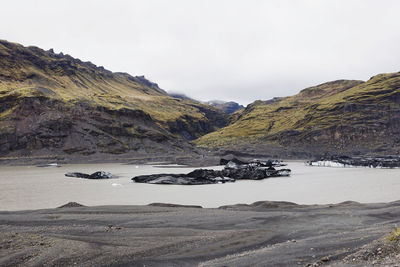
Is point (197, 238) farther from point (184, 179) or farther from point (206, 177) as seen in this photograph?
point (206, 177)

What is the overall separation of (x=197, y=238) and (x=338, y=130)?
4244 inches

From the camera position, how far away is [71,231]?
13.7 meters

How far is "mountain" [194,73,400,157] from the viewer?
103688mm

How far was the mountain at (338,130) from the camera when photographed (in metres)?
104

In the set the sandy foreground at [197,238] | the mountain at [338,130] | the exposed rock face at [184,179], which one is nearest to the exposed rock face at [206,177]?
the exposed rock face at [184,179]

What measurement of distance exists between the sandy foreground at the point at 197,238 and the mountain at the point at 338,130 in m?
91.5

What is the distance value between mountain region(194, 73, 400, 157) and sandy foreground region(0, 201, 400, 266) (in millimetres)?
91467

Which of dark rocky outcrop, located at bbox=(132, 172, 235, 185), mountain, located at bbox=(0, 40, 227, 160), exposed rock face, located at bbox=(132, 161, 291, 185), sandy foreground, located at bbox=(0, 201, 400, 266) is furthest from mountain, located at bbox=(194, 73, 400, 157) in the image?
sandy foreground, located at bbox=(0, 201, 400, 266)

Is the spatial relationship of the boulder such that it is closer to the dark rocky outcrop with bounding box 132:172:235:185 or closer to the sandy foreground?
the dark rocky outcrop with bounding box 132:172:235:185

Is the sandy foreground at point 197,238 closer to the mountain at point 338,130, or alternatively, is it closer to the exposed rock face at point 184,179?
the exposed rock face at point 184,179

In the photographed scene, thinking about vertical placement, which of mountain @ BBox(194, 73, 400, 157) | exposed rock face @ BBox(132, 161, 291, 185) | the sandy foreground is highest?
mountain @ BBox(194, 73, 400, 157)

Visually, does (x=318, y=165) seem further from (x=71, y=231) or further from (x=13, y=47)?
(x=13, y=47)

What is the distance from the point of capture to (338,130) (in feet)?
361

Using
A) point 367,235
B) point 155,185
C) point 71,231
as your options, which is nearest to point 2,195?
point 155,185
